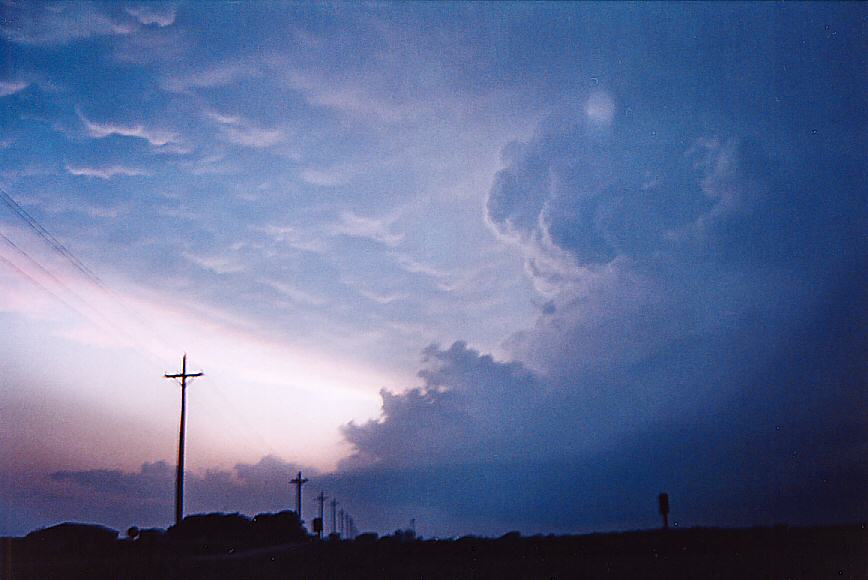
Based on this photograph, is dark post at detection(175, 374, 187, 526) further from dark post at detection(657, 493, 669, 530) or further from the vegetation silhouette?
dark post at detection(657, 493, 669, 530)

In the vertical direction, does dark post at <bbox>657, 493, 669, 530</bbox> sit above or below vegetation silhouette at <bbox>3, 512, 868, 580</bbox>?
above

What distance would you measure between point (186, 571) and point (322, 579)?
20.6ft

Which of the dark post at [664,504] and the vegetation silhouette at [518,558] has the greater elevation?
the dark post at [664,504]

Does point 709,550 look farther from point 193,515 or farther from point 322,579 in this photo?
point 193,515

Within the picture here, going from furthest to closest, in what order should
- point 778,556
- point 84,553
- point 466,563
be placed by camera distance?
point 84,553 → point 466,563 → point 778,556

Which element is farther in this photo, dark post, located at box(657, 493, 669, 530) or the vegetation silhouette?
the vegetation silhouette

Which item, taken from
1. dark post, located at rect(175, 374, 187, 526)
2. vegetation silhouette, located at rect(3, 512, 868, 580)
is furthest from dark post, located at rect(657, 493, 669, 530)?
dark post, located at rect(175, 374, 187, 526)

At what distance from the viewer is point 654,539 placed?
34656 millimetres

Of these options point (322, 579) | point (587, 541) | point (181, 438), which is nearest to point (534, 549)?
point (587, 541)

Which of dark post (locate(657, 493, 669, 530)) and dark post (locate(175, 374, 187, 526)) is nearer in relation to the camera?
dark post (locate(657, 493, 669, 530))

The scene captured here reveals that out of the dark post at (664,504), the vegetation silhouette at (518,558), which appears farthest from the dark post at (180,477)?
the dark post at (664,504)

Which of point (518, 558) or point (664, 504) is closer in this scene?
point (664, 504)

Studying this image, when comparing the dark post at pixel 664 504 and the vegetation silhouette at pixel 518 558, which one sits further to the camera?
the vegetation silhouette at pixel 518 558

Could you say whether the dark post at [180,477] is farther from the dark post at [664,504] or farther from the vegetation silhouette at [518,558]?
the dark post at [664,504]
